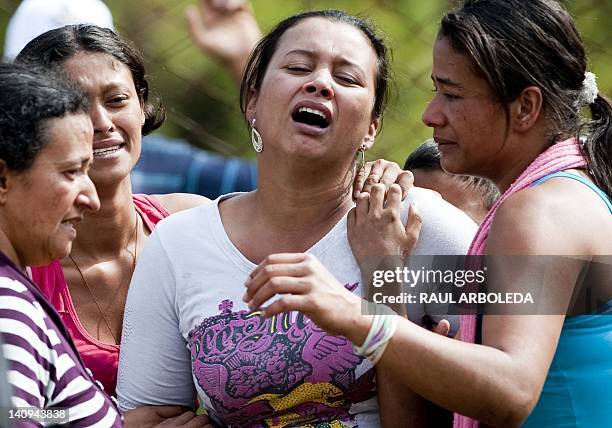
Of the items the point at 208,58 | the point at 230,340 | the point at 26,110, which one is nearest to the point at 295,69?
the point at 230,340

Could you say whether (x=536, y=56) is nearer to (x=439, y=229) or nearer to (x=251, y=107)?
(x=439, y=229)

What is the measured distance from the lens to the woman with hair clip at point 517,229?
2111 mm

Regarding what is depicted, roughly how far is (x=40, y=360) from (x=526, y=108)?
3.70 ft

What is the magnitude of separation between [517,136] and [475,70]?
168 millimetres

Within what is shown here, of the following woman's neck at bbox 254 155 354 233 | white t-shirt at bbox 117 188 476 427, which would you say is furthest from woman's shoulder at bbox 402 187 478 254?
woman's neck at bbox 254 155 354 233

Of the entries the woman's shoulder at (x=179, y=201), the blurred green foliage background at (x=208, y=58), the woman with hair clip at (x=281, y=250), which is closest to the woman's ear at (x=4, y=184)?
the woman with hair clip at (x=281, y=250)

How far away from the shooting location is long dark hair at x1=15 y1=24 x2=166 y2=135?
304cm

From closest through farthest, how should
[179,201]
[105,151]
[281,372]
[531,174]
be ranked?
[531,174] < [281,372] < [105,151] < [179,201]

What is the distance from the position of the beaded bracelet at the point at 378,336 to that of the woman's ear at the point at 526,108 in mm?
568

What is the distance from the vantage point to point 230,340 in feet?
8.52

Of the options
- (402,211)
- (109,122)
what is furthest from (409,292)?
(109,122)

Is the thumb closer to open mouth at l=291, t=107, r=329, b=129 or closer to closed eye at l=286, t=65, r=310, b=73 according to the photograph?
open mouth at l=291, t=107, r=329, b=129

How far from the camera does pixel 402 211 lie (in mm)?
2703

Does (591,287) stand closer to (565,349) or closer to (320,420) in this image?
(565,349)
